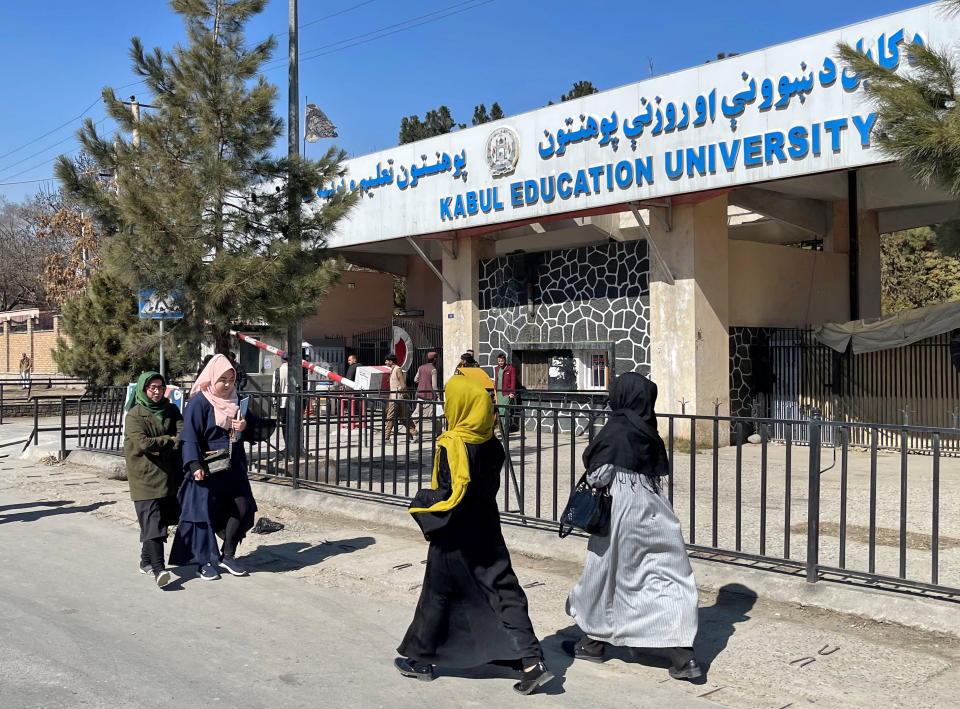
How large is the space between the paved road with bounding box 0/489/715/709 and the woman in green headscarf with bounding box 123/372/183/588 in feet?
1.26

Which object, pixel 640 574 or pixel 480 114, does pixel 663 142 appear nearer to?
pixel 640 574

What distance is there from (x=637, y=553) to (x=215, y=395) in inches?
146

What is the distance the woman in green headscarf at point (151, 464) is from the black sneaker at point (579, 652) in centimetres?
339

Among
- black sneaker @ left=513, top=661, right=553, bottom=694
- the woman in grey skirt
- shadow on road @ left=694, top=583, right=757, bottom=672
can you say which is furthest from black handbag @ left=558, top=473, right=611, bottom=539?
shadow on road @ left=694, top=583, right=757, bottom=672

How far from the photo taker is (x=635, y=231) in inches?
738

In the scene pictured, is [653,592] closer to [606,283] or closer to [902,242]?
[606,283]

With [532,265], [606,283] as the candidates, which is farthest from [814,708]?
[532,265]

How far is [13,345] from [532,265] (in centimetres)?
3397

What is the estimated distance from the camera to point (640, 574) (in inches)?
204

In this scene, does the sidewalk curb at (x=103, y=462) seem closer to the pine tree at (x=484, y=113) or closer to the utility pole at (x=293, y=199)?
the utility pole at (x=293, y=199)

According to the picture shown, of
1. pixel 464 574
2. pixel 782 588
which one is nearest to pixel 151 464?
pixel 464 574

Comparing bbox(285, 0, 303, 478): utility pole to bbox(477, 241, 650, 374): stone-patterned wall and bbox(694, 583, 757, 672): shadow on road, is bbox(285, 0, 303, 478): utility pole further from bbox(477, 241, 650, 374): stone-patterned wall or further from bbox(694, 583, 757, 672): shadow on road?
bbox(477, 241, 650, 374): stone-patterned wall

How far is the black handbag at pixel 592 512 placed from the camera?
16.9 feet

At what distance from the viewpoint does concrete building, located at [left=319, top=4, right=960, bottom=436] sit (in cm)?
1430
